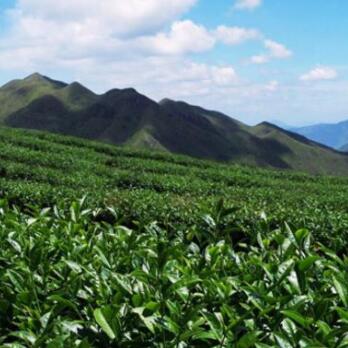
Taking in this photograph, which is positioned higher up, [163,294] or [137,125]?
[137,125]

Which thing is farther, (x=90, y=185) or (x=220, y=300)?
(x=90, y=185)

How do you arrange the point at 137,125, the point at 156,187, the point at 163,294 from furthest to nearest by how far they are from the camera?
1. the point at 137,125
2. the point at 156,187
3. the point at 163,294

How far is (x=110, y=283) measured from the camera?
11.4 ft

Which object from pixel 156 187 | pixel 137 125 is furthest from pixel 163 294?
pixel 137 125

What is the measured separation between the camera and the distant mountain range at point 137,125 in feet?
567

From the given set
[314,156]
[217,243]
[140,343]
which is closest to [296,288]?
[140,343]

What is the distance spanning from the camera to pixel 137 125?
17562 centimetres

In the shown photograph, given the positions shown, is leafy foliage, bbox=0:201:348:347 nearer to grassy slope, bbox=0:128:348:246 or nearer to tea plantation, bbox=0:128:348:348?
tea plantation, bbox=0:128:348:348

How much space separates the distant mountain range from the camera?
567 ft

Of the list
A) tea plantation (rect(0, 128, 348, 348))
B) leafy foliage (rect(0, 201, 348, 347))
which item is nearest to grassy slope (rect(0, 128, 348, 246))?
tea plantation (rect(0, 128, 348, 348))

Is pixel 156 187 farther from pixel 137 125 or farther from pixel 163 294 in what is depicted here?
pixel 137 125

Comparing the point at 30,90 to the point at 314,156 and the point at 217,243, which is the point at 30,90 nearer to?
the point at 314,156

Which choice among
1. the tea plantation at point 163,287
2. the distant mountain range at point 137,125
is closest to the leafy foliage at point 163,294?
the tea plantation at point 163,287

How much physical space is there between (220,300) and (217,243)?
1094 millimetres
